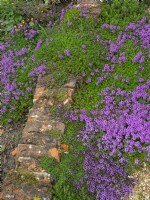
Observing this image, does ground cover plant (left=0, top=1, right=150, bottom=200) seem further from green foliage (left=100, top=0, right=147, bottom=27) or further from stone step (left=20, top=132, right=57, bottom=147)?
stone step (left=20, top=132, right=57, bottom=147)

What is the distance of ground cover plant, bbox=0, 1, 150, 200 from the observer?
5.28 meters

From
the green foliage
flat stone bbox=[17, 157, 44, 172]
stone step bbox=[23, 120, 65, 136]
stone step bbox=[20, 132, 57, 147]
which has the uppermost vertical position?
the green foliage

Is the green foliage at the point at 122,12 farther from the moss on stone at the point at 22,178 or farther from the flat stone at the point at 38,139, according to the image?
the moss on stone at the point at 22,178

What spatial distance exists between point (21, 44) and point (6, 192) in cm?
444

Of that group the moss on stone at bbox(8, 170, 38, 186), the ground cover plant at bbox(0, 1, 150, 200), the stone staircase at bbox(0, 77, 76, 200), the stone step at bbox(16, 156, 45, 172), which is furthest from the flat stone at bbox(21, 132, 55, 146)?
the moss on stone at bbox(8, 170, 38, 186)

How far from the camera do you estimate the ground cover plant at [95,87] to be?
17.3 feet

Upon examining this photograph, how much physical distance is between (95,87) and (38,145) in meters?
1.80

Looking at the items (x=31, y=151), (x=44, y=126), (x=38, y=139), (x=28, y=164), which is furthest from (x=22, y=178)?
(x=44, y=126)

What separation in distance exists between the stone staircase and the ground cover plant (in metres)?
0.15

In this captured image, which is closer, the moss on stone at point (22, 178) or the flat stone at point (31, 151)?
the moss on stone at point (22, 178)

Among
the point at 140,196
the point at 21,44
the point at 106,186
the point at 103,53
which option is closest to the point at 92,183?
the point at 106,186

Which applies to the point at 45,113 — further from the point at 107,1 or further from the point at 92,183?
the point at 107,1

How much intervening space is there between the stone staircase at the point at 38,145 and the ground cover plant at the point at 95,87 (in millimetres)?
150

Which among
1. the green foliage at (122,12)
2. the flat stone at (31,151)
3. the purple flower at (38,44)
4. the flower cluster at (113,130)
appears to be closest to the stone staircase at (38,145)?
the flat stone at (31,151)
